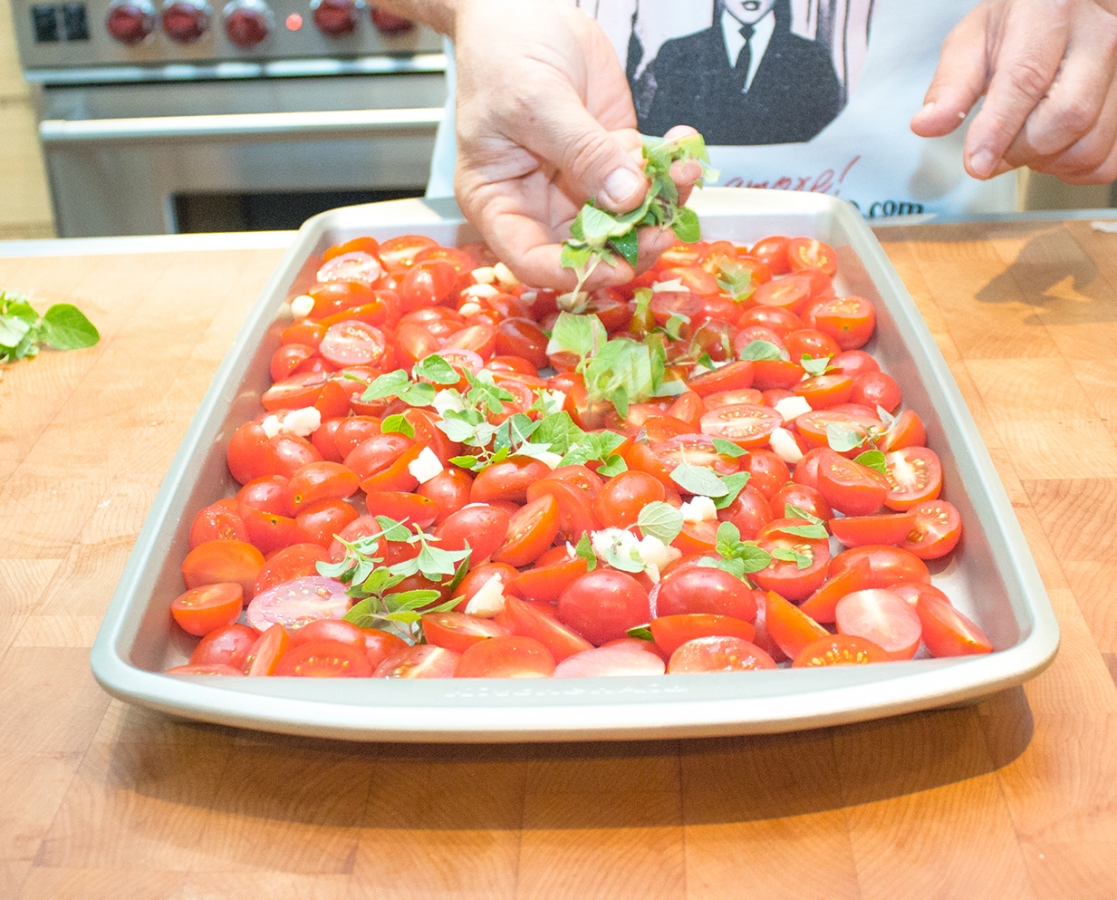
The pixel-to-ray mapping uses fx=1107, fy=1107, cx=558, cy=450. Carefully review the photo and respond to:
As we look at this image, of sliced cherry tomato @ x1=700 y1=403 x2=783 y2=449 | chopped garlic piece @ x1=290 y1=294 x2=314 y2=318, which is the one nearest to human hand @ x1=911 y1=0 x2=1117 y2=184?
sliced cherry tomato @ x1=700 y1=403 x2=783 y2=449

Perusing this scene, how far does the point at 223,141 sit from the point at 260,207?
25 centimetres

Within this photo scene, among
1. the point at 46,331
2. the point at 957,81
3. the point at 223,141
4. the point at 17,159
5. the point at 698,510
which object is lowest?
the point at 17,159

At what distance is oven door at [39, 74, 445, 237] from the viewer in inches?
95.3

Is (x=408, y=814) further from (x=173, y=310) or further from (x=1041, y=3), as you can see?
(x=1041, y=3)

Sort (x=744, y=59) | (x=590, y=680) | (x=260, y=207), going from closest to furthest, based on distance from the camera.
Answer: (x=590, y=680)
(x=744, y=59)
(x=260, y=207)

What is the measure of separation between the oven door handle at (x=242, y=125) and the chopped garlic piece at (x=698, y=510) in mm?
1613

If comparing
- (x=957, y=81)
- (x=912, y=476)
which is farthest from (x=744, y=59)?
(x=912, y=476)

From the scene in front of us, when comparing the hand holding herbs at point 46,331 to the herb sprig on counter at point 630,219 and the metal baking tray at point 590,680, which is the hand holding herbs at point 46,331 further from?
the herb sprig on counter at point 630,219

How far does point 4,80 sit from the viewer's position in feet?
8.16

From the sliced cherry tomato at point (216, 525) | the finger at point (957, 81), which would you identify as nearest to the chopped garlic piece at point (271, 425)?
the sliced cherry tomato at point (216, 525)

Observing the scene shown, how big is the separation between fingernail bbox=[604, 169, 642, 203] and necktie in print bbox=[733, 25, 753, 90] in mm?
603

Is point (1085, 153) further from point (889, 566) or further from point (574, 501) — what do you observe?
point (574, 501)

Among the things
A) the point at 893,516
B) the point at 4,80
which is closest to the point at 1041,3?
the point at 893,516

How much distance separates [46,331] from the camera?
1.43m
